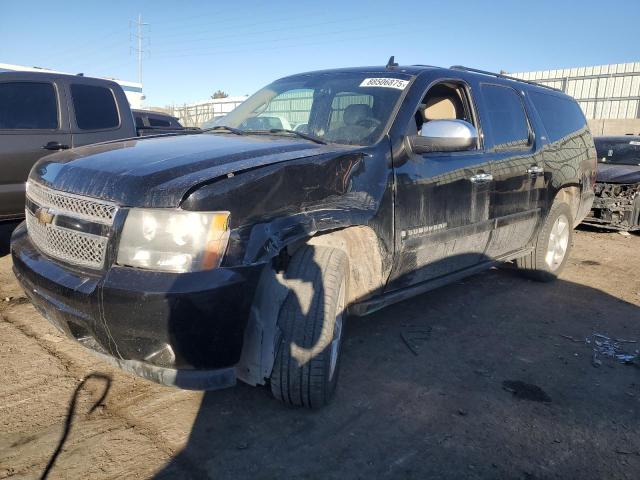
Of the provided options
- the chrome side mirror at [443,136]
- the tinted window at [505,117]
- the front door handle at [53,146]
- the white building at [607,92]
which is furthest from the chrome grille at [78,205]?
the white building at [607,92]

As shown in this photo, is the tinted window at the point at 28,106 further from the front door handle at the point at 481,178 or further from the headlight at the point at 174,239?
the front door handle at the point at 481,178

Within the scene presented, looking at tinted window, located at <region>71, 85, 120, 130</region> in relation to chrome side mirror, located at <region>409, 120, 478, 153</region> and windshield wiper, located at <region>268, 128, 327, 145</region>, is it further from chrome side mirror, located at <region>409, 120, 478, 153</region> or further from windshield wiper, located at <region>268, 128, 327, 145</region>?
chrome side mirror, located at <region>409, 120, 478, 153</region>

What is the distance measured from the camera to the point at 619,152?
27.6 ft

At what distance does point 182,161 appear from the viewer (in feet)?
8.00

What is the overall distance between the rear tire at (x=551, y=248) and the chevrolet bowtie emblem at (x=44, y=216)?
14.1ft

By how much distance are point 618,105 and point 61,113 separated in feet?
71.9

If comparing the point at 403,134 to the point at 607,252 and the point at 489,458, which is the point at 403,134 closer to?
the point at 489,458

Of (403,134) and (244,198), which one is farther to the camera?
(403,134)

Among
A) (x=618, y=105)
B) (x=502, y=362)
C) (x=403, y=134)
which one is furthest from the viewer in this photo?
(x=618, y=105)

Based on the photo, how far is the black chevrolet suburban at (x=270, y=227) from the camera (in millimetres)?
2158

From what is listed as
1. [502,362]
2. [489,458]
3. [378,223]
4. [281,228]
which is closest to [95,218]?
[281,228]

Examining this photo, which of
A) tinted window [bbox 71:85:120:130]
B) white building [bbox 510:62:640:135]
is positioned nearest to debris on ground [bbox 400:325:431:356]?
tinted window [bbox 71:85:120:130]

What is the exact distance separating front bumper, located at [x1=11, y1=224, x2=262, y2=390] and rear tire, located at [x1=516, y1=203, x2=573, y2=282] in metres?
3.77

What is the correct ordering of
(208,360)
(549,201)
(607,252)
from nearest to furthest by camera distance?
(208,360) < (549,201) < (607,252)
